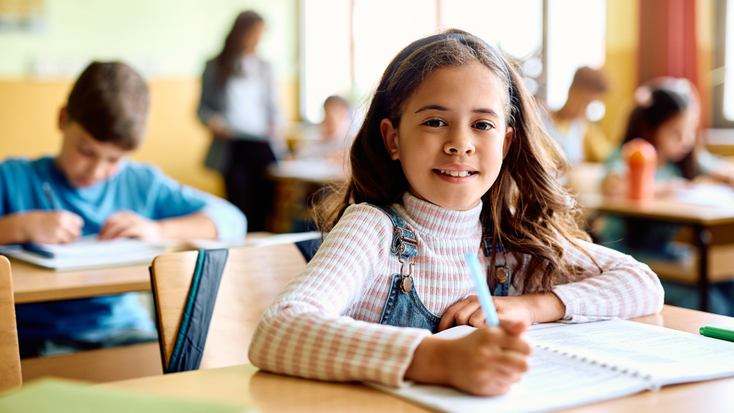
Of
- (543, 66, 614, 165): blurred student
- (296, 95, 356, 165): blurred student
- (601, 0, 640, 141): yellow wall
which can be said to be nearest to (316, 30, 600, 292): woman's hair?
(543, 66, 614, 165): blurred student

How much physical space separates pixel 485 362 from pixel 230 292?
59cm

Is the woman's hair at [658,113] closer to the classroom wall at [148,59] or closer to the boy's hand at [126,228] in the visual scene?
the boy's hand at [126,228]

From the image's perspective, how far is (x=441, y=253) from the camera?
1.02 meters

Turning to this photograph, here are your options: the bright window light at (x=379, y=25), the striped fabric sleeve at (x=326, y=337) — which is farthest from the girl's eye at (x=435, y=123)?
the bright window light at (x=379, y=25)

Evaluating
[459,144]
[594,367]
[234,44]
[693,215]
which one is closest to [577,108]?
[693,215]

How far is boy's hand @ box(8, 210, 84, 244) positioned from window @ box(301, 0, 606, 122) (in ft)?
11.1

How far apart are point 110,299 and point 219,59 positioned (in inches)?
112

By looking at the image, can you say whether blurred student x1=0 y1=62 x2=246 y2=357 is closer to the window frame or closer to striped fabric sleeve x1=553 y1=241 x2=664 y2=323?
striped fabric sleeve x1=553 y1=241 x2=664 y2=323

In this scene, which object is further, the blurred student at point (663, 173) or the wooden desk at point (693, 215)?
the blurred student at point (663, 173)

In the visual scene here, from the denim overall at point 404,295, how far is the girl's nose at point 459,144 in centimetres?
13

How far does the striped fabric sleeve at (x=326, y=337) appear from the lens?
69cm

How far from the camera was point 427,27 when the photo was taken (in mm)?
4633

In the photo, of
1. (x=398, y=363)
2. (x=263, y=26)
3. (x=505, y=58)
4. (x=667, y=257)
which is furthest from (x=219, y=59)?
(x=398, y=363)

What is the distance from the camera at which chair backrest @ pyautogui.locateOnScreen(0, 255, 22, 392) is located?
2.96 ft
